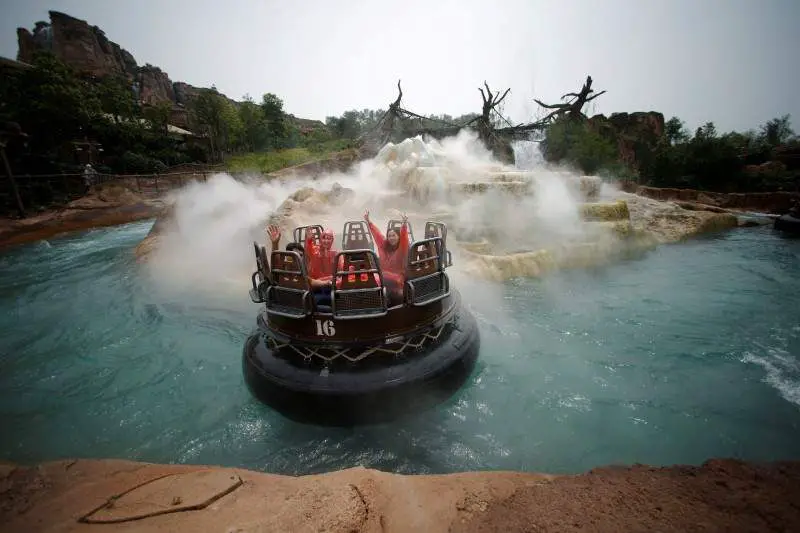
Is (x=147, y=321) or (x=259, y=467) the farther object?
(x=147, y=321)

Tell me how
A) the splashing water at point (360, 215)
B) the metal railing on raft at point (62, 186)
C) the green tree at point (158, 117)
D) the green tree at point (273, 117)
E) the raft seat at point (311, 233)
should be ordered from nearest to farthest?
the raft seat at point (311, 233) < the splashing water at point (360, 215) < the metal railing on raft at point (62, 186) < the green tree at point (158, 117) < the green tree at point (273, 117)

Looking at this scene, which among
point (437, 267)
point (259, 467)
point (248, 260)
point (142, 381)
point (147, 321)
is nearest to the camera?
point (259, 467)

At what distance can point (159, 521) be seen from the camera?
2.47 m

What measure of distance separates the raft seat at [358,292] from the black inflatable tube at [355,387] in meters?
0.73

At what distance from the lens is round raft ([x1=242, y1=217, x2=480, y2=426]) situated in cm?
395

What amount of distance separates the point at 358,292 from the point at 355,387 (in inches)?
43.3

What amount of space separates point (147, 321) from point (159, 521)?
22.3 feet

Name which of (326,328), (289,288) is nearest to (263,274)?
(289,288)

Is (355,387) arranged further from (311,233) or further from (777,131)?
(777,131)

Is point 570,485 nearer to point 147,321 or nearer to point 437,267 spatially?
point 437,267

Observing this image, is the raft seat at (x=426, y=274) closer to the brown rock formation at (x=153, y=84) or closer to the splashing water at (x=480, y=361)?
the splashing water at (x=480, y=361)

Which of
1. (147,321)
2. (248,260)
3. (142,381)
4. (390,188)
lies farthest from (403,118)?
(142,381)

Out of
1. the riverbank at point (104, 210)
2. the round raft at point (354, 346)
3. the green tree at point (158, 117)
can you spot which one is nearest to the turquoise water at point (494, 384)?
the round raft at point (354, 346)

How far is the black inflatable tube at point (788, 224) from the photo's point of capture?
14.5m
